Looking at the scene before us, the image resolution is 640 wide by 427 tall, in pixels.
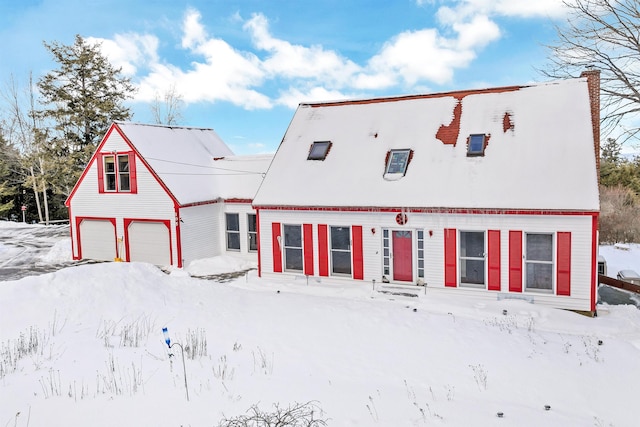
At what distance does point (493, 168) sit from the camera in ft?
48.3

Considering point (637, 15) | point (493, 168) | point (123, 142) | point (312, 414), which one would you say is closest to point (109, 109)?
point (123, 142)

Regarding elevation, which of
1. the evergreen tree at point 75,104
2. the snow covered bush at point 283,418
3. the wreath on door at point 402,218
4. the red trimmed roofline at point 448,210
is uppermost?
the evergreen tree at point 75,104

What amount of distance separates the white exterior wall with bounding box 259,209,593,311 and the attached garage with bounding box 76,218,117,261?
8.81m

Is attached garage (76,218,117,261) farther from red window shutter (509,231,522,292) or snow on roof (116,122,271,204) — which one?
red window shutter (509,231,522,292)

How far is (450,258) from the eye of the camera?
1463 centimetres

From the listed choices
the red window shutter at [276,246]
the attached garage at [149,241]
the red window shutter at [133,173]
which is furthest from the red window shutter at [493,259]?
the red window shutter at [133,173]

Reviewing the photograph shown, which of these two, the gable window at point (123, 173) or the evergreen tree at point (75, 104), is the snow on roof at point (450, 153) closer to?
the gable window at point (123, 173)

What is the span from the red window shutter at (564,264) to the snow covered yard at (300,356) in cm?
71

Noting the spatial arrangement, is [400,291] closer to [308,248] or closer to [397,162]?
[308,248]

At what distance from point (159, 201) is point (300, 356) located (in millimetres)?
12915

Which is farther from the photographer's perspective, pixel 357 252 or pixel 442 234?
pixel 357 252

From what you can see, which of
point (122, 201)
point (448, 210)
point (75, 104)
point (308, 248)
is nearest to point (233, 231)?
point (122, 201)

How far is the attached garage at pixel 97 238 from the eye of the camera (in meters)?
22.1

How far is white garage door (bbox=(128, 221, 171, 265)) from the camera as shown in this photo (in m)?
20.5
